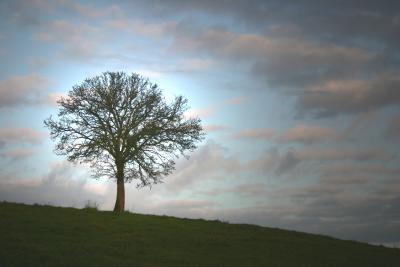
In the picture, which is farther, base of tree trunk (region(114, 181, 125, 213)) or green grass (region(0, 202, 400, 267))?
base of tree trunk (region(114, 181, 125, 213))

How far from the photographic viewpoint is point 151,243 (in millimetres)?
33250

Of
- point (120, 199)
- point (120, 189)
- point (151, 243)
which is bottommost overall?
point (151, 243)

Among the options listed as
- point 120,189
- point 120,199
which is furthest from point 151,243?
point 120,189

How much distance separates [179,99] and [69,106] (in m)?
10.8

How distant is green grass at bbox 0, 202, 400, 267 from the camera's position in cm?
2753

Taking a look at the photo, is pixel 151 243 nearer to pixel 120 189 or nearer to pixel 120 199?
pixel 120 199

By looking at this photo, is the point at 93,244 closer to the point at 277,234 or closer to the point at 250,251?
the point at 250,251

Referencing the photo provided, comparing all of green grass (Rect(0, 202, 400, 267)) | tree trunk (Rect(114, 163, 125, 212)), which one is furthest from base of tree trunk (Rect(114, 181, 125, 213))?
green grass (Rect(0, 202, 400, 267))

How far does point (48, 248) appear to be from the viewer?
→ 28203mm

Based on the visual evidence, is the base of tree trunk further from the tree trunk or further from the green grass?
the green grass

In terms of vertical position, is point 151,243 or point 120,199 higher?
point 120,199

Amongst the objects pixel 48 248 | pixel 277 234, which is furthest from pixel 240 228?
pixel 48 248

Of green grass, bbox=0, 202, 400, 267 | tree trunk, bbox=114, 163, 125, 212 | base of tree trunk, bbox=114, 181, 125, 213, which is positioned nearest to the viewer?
green grass, bbox=0, 202, 400, 267

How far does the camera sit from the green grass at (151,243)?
90.3ft
